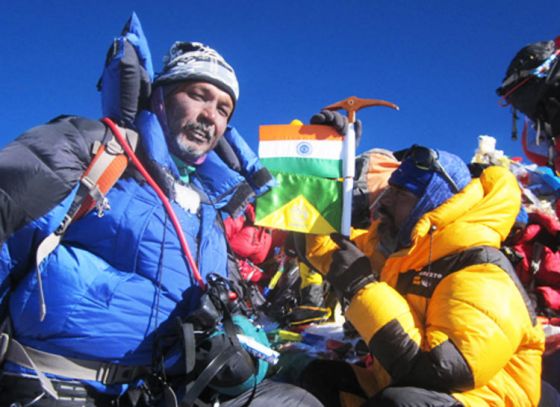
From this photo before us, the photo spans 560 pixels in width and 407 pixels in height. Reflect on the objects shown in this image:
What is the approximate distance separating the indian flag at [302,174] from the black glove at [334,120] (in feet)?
0.14

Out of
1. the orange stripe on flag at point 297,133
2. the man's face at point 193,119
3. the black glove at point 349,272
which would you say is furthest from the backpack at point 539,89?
the man's face at point 193,119

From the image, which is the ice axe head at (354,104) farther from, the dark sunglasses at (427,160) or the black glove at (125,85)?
the black glove at (125,85)

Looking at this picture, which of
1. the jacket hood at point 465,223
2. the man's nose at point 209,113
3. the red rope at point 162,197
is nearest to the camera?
the red rope at point 162,197

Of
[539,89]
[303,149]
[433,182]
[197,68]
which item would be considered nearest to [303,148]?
[303,149]

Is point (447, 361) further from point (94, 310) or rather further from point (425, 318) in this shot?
point (94, 310)

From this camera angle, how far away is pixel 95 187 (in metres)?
1.95

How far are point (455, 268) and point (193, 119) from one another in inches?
75.5

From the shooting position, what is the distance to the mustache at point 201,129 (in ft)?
8.45

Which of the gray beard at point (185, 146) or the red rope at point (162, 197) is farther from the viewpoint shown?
the gray beard at point (185, 146)

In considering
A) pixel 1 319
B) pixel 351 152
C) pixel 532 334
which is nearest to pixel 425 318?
pixel 532 334

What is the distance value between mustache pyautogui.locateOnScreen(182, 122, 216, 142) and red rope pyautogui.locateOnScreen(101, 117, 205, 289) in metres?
0.44

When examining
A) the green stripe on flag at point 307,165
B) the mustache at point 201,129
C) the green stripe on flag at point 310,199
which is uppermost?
the mustache at point 201,129

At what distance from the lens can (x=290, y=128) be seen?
346 cm

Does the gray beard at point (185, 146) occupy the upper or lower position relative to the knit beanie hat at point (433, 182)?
upper
